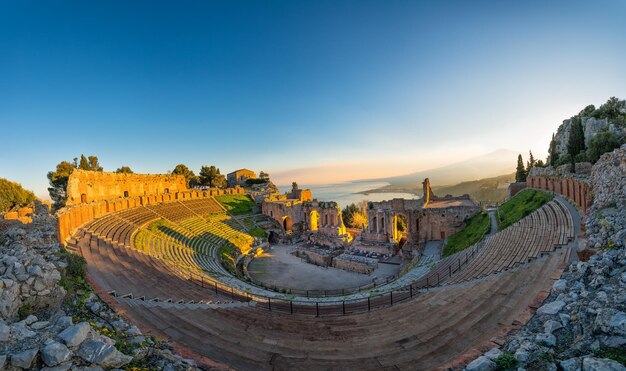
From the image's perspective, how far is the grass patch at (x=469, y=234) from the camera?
70.0 feet

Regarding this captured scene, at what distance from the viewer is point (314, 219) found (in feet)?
129

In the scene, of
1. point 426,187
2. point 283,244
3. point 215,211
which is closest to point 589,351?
point 426,187

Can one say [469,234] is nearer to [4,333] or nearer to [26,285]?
[26,285]

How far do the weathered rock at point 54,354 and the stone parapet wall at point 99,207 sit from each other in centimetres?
1344

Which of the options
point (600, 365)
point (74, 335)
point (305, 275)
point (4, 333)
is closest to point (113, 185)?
point (305, 275)

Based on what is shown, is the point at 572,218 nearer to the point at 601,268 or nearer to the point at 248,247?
the point at 601,268

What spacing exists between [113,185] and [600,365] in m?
50.1

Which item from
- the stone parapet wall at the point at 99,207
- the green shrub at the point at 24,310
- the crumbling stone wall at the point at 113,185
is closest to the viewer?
Answer: the green shrub at the point at 24,310

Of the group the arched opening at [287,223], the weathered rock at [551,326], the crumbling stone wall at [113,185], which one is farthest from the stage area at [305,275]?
the crumbling stone wall at [113,185]

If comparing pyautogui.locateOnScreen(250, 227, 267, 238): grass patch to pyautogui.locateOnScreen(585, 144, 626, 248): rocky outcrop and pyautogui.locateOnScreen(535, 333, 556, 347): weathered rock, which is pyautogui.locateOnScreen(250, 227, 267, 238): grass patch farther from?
pyautogui.locateOnScreen(535, 333, 556, 347): weathered rock

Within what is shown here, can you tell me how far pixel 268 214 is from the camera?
42000 millimetres

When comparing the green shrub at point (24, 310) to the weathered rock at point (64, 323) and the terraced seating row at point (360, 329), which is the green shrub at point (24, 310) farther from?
the terraced seating row at point (360, 329)

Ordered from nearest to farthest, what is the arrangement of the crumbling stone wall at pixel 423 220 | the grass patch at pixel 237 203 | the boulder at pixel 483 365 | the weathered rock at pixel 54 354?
the weathered rock at pixel 54 354
the boulder at pixel 483 365
the crumbling stone wall at pixel 423 220
the grass patch at pixel 237 203

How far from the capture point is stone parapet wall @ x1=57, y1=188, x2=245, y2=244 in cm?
1606
